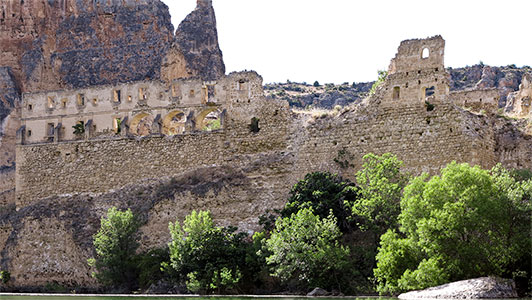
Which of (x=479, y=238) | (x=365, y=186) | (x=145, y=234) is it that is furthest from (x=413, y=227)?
(x=145, y=234)

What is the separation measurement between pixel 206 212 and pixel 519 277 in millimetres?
14100

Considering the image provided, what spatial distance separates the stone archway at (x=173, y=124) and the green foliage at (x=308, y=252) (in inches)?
505

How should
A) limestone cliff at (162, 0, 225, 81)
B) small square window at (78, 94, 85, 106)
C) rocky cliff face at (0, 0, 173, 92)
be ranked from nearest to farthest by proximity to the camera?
small square window at (78, 94, 85, 106) → rocky cliff face at (0, 0, 173, 92) → limestone cliff at (162, 0, 225, 81)

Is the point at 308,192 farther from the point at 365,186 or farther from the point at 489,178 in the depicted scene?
the point at 489,178

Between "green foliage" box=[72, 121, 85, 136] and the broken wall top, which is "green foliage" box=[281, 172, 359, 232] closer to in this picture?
the broken wall top

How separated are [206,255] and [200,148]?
8.72 meters

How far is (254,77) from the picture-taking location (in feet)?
139

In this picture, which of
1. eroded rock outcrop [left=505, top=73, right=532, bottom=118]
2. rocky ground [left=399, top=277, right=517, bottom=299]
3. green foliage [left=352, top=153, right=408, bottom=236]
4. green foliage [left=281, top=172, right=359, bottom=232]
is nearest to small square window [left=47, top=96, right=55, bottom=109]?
green foliage [left=281, top=172, right=359, bottom=232]

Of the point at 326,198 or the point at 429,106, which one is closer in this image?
the point at 326,198

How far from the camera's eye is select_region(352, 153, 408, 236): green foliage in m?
33.4

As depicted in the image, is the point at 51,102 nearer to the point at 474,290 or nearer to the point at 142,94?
the point at 142,94

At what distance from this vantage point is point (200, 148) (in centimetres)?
4284

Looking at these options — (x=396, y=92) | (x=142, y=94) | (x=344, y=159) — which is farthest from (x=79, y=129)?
(x=396, y=92)

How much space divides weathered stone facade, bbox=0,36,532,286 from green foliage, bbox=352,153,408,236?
2699 millimetres
